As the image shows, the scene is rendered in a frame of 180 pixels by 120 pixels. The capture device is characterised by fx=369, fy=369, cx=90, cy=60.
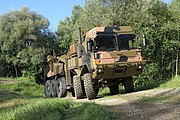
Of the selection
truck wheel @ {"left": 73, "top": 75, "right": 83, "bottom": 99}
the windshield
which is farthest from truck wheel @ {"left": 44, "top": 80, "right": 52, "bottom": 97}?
the windshield

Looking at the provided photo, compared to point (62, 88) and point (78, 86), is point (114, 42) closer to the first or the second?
point (78, 86)

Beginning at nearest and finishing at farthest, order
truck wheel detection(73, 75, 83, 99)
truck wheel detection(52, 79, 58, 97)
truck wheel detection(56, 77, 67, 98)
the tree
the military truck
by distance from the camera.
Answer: the military truck, truck wheel detection(73, 75, 83, 99), truck wheel detection(56, 77, 67, 98), truck wheel detection(52, 79, 58, 97), the tree

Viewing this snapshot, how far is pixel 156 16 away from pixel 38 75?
934 inches

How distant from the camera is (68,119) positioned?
9477 mm

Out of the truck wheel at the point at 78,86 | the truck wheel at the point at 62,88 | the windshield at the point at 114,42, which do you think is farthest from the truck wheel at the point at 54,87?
the windshield at the point at 114,42

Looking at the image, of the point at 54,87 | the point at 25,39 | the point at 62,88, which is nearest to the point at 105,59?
the point at 62,88

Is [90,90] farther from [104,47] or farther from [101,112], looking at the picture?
[101,112]

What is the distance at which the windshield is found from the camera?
16891 millimetres

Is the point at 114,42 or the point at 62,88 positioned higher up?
the point at 114,42

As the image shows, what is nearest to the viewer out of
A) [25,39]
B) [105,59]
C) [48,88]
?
[105,59]

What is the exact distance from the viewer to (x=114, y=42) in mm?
17219

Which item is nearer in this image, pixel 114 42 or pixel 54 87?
pixel 114 42

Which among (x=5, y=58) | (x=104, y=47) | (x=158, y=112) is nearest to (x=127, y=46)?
(x=104, y=47)

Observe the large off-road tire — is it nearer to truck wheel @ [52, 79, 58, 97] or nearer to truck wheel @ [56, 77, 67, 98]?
truck wheel @ [52, 79, 58, 97]
